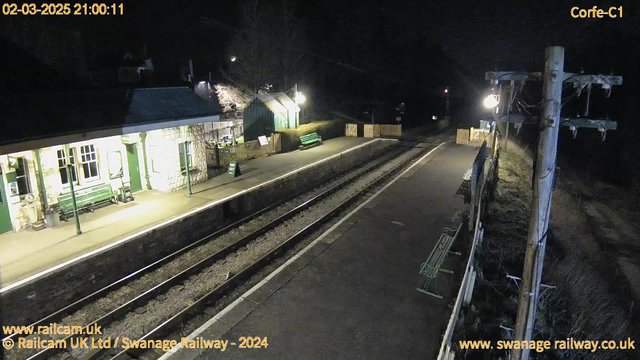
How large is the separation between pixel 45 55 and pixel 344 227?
3019 cm

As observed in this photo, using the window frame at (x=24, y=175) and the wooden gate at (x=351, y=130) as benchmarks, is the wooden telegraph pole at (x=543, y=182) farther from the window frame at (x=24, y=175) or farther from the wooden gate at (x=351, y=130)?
the wooden gate at (x=351, y=130)

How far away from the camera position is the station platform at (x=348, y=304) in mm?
6652

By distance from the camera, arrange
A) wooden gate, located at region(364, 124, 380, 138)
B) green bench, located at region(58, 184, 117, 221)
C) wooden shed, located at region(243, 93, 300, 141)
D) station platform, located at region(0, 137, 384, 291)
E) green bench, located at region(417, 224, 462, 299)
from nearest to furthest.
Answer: green bench, located at region(417, 224, 462, 299), station platform, located at region(0, 137, 384, 291), green bench, located at region(58, 184, 117, 221), wooden shed, located at region(243, 93, 300, 141), wooden gate, located at region(364, 124, 380, 138)

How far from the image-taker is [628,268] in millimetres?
15305

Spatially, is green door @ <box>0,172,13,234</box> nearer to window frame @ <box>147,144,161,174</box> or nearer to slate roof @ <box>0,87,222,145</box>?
slate roof @ <box>0,87,222,145</box>

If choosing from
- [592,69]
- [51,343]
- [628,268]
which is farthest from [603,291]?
[592,69]

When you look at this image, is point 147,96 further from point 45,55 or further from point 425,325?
point 45,55

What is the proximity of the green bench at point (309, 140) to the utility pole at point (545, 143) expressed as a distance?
63.9 ft

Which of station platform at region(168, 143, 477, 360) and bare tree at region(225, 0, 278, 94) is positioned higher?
bare tree at region(225, 0, 278, 94)

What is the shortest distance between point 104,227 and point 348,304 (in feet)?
25.6

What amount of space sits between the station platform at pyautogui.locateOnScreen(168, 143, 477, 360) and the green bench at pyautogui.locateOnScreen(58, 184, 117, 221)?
7.33m

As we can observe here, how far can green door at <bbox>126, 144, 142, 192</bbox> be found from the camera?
14281mm

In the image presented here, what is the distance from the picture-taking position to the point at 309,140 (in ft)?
82.9

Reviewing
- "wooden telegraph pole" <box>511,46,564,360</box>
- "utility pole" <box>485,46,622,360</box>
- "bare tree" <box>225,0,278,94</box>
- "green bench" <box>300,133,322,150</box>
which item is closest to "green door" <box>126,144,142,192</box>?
"green bench" <box>300,133,322,150</box>
